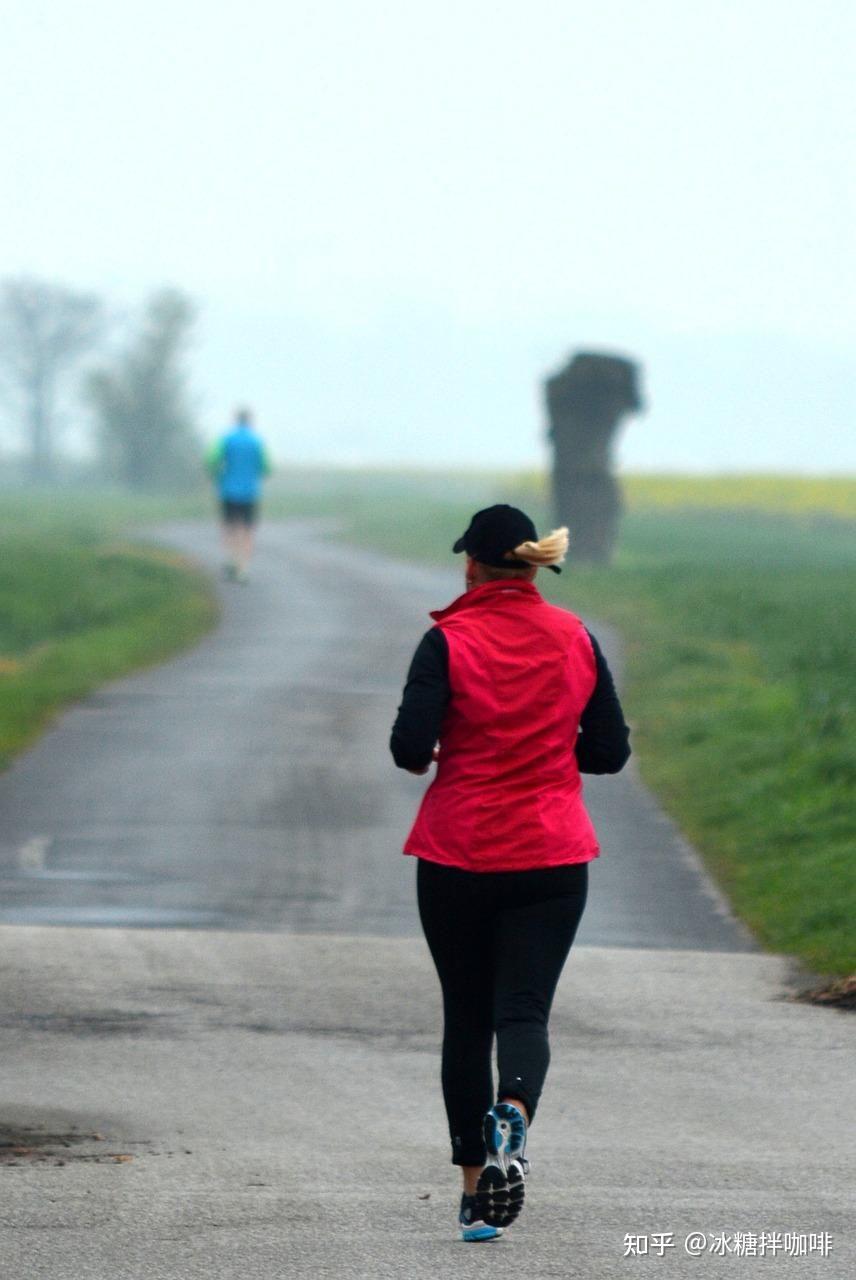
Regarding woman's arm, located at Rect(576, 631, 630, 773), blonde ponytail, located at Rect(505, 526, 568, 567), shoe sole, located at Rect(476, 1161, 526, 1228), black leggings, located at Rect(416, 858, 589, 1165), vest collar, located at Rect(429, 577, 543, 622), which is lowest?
shoe sole, located at Rect(476, 1161, 526, 1228)

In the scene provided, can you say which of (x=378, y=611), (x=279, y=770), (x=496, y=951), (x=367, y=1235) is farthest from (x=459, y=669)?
(x=378, y=611)

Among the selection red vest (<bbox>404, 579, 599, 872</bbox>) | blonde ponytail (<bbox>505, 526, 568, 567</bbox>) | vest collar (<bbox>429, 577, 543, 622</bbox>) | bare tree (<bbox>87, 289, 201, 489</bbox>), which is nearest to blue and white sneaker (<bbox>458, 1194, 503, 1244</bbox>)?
red vest (<bbox>404, 579, 599, 872</bbox>)

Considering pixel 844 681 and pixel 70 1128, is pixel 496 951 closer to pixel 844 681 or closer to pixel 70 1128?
pixel 70 1128

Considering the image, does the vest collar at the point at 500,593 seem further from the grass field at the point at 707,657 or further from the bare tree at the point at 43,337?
the bare tree at the point at 43,337

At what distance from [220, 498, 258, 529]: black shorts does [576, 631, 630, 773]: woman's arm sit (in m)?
23.3

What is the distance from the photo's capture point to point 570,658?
591cm

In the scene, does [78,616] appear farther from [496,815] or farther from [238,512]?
[496,815]

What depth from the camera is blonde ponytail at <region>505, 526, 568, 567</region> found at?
232 inches

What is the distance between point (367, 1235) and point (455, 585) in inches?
1139

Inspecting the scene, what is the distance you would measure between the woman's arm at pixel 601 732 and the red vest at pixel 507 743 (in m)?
0.10

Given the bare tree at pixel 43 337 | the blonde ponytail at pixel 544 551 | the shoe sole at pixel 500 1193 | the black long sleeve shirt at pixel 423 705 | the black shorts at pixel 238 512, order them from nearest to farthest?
the shoe sole at pixel 500 1193, the black long sleeve shirt at pixel 423 705, the blonde ponytail at pixel 544 551, the black shorts at pixel 238 512, the bare tree at pixel 43 337

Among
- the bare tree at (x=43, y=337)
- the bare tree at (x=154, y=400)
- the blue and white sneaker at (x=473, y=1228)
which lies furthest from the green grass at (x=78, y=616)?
the bare tree at (x=43, y=337)

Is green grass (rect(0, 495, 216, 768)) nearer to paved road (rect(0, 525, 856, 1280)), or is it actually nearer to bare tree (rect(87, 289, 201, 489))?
paved road (rect(0, 525, 856, 1280))

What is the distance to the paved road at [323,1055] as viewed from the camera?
18.6 feet
